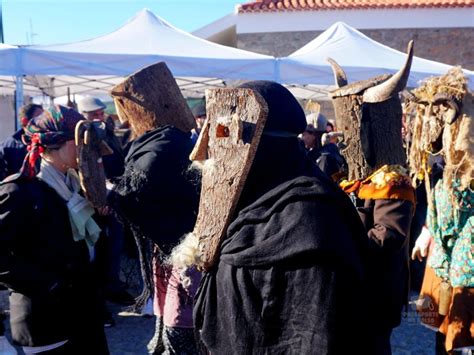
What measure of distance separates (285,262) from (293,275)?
1.7 inches

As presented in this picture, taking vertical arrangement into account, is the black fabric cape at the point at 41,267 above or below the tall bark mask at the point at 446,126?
below

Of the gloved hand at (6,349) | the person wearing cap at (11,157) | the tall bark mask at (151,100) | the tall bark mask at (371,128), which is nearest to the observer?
the tall bark mask at (371,128)

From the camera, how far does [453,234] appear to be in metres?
3.21

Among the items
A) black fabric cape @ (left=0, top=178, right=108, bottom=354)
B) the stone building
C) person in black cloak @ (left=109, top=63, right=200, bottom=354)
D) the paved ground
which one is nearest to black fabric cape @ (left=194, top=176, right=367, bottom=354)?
person in black cloak @ (left=109, top=63, right=200, bottom=354)

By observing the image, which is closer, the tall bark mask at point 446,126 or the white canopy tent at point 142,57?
the tall bark mask at point 446,126

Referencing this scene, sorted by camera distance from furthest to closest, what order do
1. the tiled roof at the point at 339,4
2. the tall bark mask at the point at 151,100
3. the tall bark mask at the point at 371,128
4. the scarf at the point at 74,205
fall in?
the tiled roof at the point at 339,4 → the tall bark mask at the point at 151,100 → the scarf at the point at 74,205 → the tall bark mask at the point at 371,128

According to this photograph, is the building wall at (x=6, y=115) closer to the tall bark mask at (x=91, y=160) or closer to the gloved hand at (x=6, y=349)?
the gloved hand at (x=6, y=349)

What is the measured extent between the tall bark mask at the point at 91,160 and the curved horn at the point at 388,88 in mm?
1341

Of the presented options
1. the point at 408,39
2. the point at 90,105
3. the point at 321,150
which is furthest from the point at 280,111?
the point at 408,39

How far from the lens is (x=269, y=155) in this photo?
5.67ft

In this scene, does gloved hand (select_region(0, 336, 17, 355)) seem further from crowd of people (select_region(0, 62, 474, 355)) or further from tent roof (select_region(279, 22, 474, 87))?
tent roof (select_region(279, 22, 474, 87))

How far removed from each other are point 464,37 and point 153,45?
11409mm

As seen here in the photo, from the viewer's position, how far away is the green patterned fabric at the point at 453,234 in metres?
3.06

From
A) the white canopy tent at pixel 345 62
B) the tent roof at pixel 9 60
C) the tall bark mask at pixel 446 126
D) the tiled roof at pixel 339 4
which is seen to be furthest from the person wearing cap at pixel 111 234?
the tiled roof at pixel 339 4
